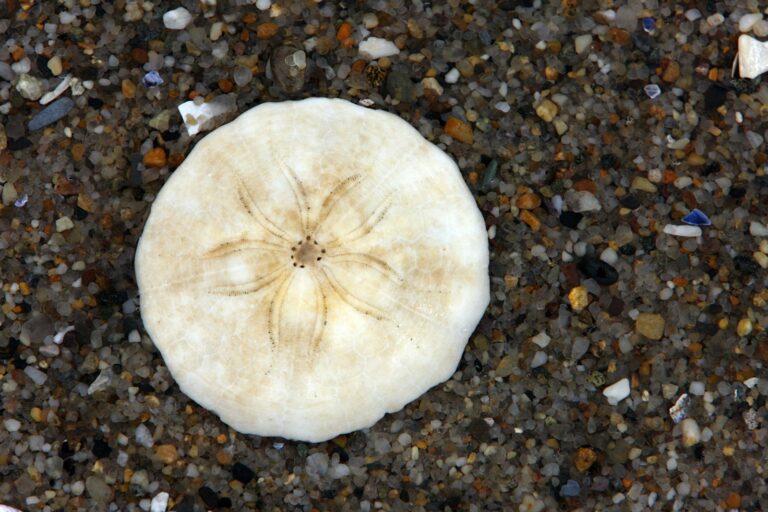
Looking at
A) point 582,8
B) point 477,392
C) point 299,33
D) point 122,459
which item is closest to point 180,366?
point 122,459

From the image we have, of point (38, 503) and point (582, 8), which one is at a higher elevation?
point (582, 8)

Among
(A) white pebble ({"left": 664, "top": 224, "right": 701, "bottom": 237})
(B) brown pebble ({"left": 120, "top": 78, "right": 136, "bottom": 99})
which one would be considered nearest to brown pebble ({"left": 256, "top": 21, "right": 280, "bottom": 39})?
(B) brown pebble ({"left": 120, "top": 78, "right": 136, "bottom": 99})

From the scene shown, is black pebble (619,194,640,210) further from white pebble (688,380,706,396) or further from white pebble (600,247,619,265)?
white pebble (688,380,706,396)

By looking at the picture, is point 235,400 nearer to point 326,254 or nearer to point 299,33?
point 326,254

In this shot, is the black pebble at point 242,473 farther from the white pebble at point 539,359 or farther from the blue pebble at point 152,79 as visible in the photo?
the blue pebble at point 152,79

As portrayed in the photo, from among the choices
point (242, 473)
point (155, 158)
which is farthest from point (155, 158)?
point (242, 473)

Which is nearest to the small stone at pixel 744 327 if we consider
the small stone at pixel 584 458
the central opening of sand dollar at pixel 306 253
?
the small stone at pixel 584 458
